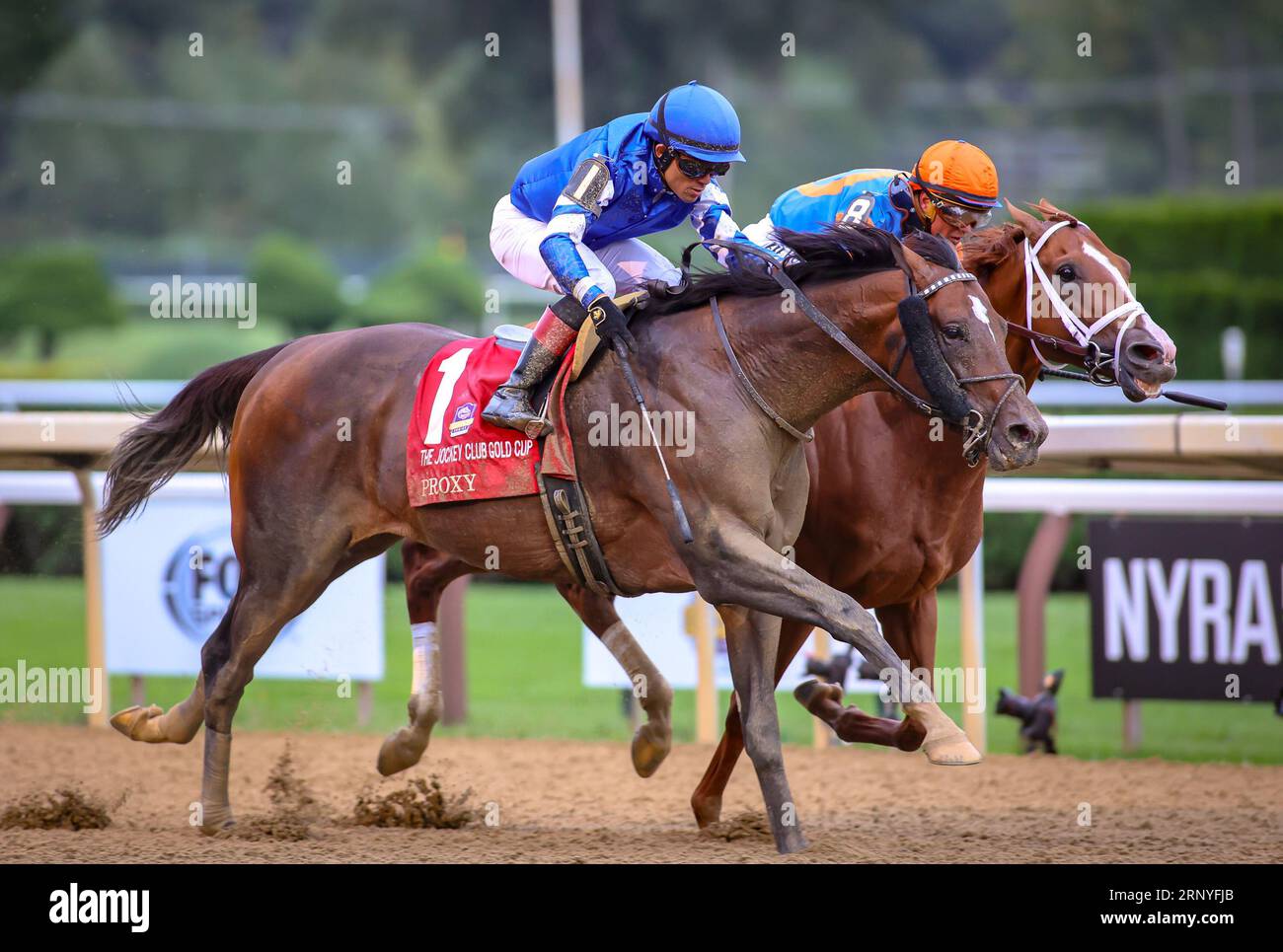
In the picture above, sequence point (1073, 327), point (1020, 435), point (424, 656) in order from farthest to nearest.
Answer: point (424, 656) → point (1073, 327) → point (1020, 435)

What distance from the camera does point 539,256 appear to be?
5.13m

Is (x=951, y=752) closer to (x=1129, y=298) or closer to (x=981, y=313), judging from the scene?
(x=981, y=313)

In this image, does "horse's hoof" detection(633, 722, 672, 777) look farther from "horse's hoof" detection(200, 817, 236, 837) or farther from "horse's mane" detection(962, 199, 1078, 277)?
"horse's mane" detection(962, 199, 1078, 277)

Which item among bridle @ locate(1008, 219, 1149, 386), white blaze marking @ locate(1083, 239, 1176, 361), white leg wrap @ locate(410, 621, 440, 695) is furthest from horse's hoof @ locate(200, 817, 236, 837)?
white blaze marking @ locate(1083, 239, 1176, 361)

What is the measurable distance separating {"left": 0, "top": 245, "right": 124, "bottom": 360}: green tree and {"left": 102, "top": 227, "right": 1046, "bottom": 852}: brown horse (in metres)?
14.7

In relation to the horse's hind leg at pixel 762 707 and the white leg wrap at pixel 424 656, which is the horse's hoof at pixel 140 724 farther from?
the horse's hind leg at pixel 762 707

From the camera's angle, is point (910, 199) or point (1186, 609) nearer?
point (910, 199)

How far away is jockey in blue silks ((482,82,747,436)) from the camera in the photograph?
462 cm

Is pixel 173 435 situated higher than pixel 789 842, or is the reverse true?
pixel 173 435

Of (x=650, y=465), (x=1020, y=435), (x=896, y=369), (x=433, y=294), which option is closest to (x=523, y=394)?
(x=650, y=465)

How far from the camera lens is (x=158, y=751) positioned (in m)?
7.11

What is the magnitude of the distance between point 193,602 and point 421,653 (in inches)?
75.8

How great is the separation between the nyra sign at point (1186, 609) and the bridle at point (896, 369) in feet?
7.73
